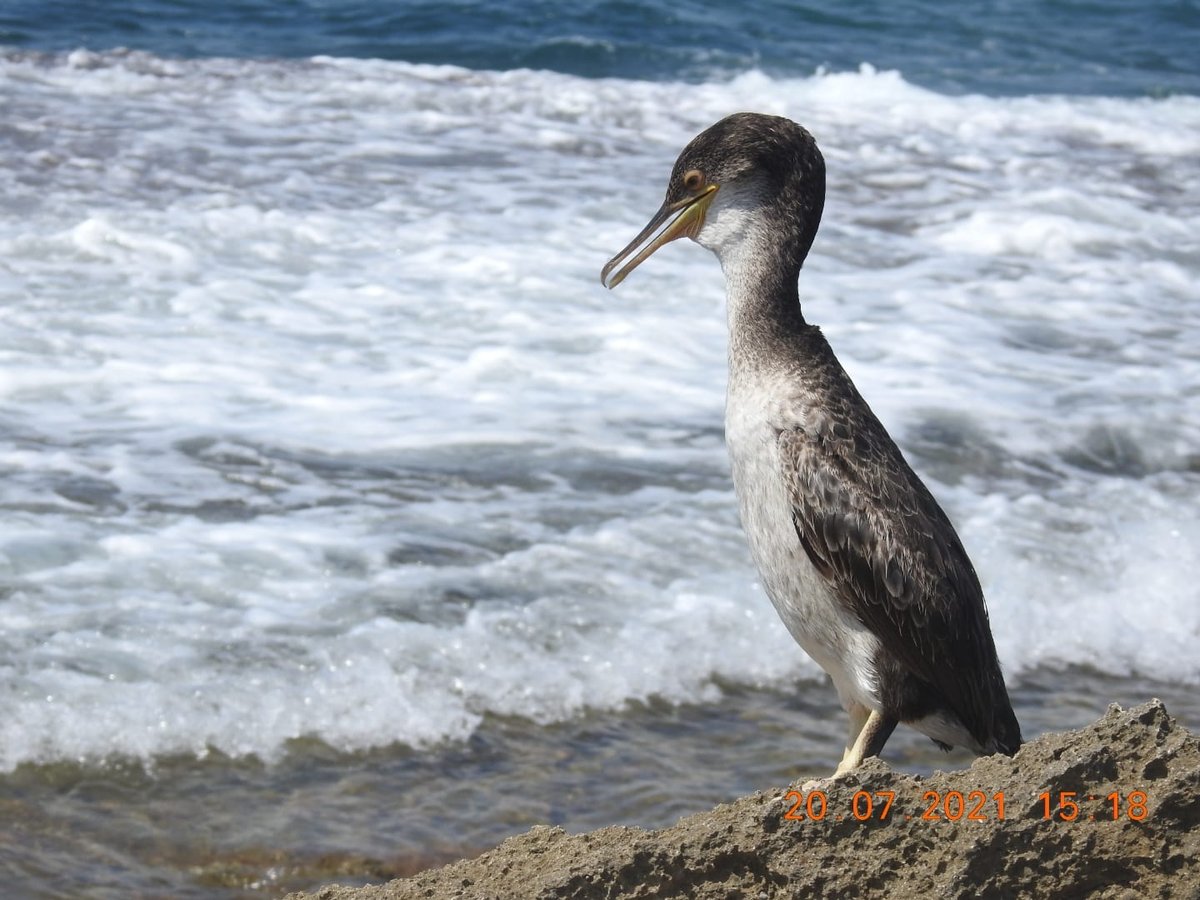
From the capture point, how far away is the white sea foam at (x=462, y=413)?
4863 millimetres

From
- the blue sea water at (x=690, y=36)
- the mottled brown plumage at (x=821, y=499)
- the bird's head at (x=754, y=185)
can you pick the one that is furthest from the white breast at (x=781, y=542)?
the blue sea water at (x=690, y=36)

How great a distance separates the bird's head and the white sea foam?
1.78 m

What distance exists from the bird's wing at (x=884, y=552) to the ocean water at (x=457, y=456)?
1.13 m

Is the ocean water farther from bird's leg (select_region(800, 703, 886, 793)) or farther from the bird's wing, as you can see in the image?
the bird's wing

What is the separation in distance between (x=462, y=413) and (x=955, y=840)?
4.54 m

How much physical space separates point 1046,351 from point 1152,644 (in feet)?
10.6

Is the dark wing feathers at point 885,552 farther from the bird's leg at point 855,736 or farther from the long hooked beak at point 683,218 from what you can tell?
the long hooked beak at point 683,218

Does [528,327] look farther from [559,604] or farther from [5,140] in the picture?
[5,140]

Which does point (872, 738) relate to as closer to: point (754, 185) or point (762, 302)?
point (762, 302)

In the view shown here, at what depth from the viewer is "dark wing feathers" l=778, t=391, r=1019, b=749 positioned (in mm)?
3240

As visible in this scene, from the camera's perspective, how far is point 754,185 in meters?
3.46

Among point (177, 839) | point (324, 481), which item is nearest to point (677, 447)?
point (324, 481)

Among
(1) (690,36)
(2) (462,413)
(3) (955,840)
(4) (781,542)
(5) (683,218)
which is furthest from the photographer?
(1) (690,36)
